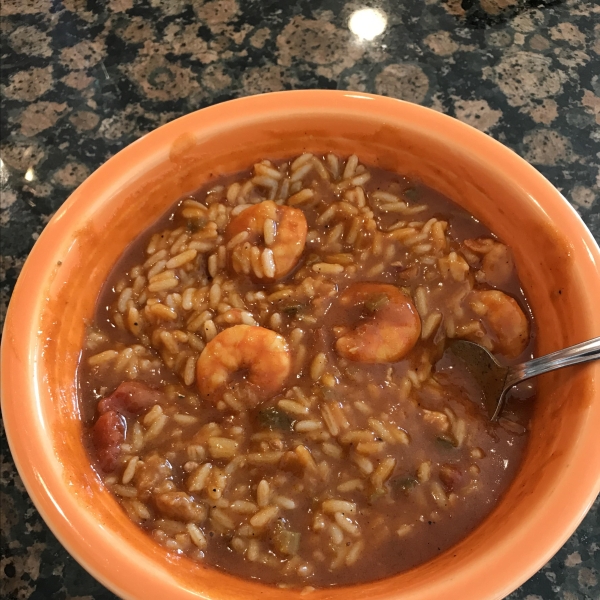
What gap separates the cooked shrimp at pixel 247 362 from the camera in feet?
5.89

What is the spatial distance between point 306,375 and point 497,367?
1.97 ft

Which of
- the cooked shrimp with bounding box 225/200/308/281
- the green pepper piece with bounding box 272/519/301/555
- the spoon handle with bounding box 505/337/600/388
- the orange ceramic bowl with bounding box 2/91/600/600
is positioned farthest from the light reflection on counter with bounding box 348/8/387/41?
the green pepper piece with bounding box 272/519/301/555

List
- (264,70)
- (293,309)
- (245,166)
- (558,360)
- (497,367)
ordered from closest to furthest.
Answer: (558,360)
(497,367)
(293,309)
(245,166)
(264,70)

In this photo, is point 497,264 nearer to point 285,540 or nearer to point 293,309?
point 293,309

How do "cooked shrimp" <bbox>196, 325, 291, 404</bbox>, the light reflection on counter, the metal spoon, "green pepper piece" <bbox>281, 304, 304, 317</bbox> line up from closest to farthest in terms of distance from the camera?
1. the metal spoon
2. "cooked shrimp" <bbox>196, 325, 291, 404</bbox>
3. "green pepper piece" <bbox>281, 304, 304, 317</bbox>
4. the light reflection on counter

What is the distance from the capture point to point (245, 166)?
7.13 feet

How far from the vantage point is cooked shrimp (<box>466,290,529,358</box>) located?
1.87m

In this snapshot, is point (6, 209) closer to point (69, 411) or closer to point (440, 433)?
point (69, 411)

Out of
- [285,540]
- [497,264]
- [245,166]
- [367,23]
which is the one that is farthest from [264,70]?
[285,540]

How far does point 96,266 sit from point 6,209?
0.67 m

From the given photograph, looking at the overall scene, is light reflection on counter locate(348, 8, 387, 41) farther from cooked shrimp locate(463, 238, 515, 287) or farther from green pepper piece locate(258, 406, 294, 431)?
green pepper piece locate(258, 406, 294, 431)

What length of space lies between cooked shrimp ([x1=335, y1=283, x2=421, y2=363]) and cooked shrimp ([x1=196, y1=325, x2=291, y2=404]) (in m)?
0.21

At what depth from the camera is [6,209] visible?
237cm

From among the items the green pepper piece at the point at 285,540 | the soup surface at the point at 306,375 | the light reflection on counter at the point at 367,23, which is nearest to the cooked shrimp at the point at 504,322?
the soup surface at the point at 306,375
